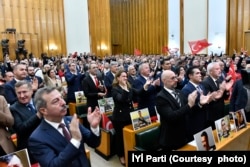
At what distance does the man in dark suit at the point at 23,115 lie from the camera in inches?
88.4

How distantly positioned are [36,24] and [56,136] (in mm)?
15461

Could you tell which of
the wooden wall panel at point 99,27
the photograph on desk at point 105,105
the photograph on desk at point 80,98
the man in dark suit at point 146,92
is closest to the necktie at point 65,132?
the man in dark suit at point 146,92

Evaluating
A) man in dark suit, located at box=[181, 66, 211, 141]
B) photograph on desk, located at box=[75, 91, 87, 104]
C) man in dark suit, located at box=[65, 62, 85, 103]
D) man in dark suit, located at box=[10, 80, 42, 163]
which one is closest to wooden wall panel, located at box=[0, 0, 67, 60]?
man in dark suit, located at box=[65, 62, 85, 103]

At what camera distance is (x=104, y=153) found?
157 inches

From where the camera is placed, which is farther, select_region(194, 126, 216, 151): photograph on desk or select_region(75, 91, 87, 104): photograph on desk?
select_region(75, 91, 87, 104): photograph on desk

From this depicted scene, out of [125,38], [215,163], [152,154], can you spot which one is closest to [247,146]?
[215,163]

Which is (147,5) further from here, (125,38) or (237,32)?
(237,32)

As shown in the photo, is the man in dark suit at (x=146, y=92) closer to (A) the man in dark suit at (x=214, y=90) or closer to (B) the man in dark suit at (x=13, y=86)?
(A) the man in dark suit at (x=214, y=90)

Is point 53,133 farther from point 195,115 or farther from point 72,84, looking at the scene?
point 72,84

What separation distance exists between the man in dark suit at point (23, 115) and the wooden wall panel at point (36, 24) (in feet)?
43.8

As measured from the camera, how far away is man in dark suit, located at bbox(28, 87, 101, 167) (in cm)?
160

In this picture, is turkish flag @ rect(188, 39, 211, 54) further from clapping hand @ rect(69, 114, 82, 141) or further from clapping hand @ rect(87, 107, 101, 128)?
clapping hand @ rect(69, 114, 82, 141)

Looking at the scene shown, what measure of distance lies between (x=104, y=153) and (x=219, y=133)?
2.00 m

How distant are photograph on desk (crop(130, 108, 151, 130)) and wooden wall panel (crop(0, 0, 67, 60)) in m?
13.2
